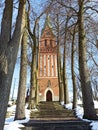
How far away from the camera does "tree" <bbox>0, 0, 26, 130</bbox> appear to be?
22.9 feet

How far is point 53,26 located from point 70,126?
13.5 metres

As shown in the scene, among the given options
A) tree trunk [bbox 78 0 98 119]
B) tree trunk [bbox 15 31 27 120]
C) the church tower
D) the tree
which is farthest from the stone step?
the church tower

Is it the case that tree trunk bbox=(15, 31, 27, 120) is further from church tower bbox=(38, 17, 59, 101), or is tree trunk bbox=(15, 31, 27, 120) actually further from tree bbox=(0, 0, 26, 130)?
church tower bbox=(38, 17, 59, 101)

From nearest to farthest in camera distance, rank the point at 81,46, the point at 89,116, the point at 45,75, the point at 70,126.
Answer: the point at 70,126, the point at 89,116, the point at 81,46, the point at 45,75

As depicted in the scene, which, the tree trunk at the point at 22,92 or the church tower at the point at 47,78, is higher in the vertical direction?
the church tower at the point at 47,78

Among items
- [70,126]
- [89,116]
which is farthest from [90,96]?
[70,126]

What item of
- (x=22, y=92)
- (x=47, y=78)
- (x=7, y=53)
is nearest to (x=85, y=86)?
(x=22, y=92)

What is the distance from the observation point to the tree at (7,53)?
6980 mm

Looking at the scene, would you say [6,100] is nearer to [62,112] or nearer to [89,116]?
[89,116]

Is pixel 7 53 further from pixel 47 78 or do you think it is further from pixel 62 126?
pixel 47 78

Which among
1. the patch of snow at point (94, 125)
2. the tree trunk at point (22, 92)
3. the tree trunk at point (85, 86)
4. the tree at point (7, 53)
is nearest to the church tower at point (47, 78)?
the tree trunk at point (22, 92)

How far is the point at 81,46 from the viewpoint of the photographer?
1246cm

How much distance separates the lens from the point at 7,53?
7.34m

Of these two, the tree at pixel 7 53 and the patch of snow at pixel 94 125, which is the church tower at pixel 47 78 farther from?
the tree at pixel 7 53
